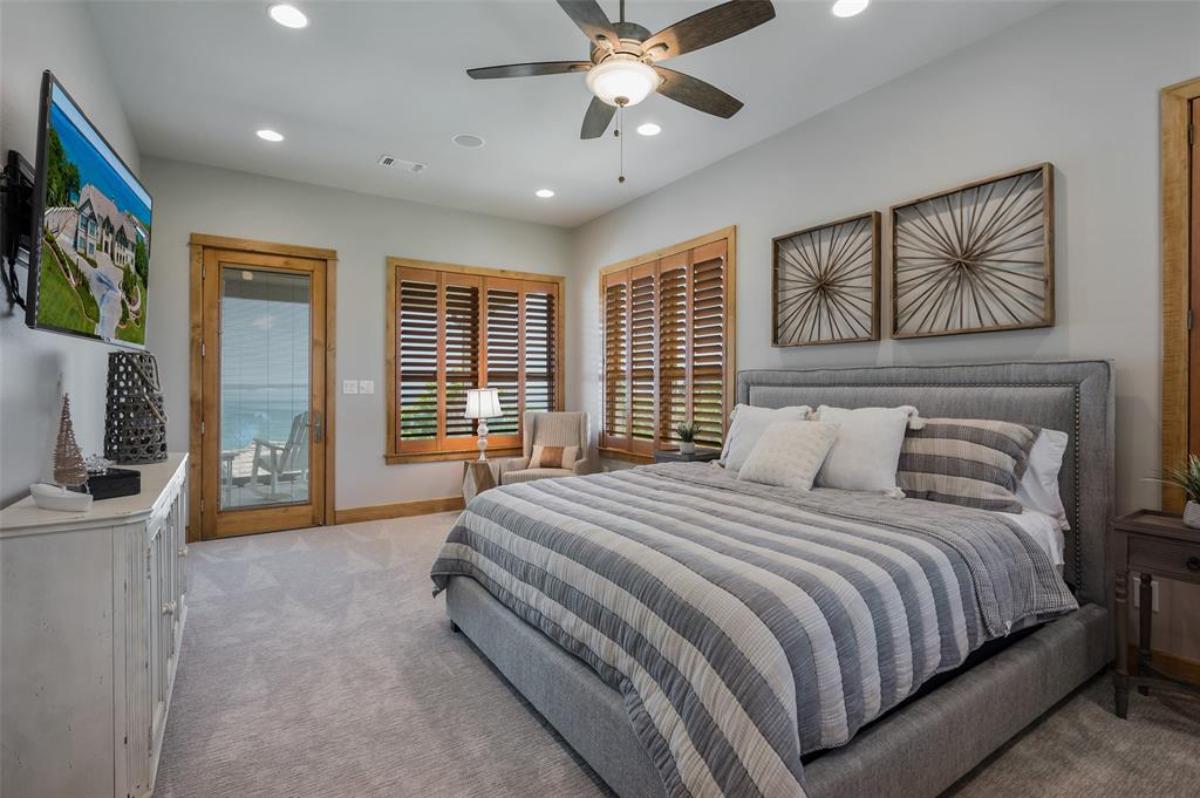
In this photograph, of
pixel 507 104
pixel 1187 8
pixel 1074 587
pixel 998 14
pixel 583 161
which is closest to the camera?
pixel 1187 8

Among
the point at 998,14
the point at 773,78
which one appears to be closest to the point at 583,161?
the point at 773,78

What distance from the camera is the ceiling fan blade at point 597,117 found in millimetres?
2615

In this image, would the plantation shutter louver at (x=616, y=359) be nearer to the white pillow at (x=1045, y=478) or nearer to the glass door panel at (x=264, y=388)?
the glass door panel at (x=264, y=388)

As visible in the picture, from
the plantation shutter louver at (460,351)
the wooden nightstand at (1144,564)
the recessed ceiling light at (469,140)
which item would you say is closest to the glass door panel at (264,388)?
the plantation shutter louver at (460,351)

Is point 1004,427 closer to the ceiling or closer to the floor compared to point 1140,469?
closer to the ceiling

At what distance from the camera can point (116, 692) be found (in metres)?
1.57

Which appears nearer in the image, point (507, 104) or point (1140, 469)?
point (1140, 469)

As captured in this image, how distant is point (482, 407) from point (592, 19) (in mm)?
3750

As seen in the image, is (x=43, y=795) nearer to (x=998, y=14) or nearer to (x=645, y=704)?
(x=645, y=704)

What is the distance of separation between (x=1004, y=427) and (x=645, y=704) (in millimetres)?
2039

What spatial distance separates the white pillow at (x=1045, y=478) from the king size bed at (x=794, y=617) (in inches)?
3.0

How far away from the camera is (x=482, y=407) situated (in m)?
5.33

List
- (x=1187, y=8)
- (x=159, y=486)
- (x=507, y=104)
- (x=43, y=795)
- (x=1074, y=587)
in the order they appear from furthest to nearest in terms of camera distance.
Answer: (x=507, y=104)
(x=1074, y=587)
(x=1187, y=8)
(x=159, y=486)
(x=43, y=795)

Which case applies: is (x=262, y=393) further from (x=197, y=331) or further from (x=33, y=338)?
(x=33, y=338)
